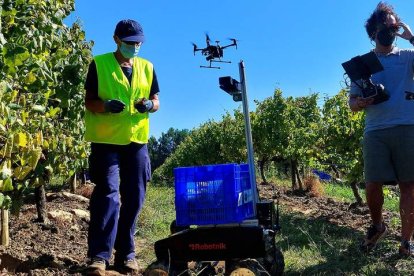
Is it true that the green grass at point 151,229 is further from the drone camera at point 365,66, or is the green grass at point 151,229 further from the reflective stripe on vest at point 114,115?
the drone camera at point 365,66

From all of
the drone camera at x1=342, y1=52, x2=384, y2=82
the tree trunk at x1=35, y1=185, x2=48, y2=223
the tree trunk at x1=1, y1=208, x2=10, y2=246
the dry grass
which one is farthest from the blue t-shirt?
the dry grass

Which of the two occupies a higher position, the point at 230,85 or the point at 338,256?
the point at 230,85

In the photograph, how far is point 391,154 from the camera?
4.10 m

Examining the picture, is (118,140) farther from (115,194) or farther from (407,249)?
(407,249)

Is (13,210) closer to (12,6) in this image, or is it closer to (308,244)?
(12,6)

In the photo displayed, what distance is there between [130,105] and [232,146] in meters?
16.1

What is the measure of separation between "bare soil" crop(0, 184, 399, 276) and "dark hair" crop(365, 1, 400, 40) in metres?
1.56

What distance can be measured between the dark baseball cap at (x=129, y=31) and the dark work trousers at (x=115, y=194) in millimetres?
784

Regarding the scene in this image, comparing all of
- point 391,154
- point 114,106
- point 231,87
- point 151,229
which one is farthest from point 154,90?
point 151,229

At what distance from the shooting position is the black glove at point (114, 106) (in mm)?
3713

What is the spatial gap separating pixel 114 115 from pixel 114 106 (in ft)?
Result: 0.58

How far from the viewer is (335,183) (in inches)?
678

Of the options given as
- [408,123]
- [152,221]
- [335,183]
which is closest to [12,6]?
[408,123]

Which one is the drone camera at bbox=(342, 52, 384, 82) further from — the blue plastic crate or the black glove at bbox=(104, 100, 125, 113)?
the black glove at bbox=(104, 100, 125, 113)
